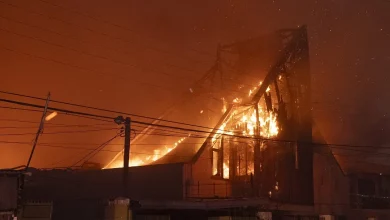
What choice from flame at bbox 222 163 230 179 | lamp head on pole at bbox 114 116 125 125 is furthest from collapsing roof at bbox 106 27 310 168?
lamp head on pole at bbox 114 116 125 125

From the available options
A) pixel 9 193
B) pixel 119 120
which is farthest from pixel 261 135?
pixel 9 193

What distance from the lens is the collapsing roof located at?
96.7 ft

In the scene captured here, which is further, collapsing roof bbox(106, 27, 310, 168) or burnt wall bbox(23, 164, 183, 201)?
collapsing roof bbox(106, 27, 310, 168)

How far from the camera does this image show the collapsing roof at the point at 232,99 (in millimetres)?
29484

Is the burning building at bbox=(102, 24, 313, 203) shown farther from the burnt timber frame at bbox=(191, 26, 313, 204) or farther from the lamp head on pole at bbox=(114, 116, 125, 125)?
the lamp head on pole at bbox=(114, 116, 125, 125)

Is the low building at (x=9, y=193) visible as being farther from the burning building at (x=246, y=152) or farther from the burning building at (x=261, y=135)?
the burning building at (x=261, y=135)

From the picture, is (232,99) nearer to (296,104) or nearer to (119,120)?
(296,104)

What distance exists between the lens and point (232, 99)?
34250 millimetres

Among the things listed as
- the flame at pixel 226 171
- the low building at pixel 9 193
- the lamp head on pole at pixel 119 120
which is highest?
the lamp head on pole at pixel 119 120

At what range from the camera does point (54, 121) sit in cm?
3909

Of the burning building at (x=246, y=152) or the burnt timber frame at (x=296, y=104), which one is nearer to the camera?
the burning building at (x=246, y=152)

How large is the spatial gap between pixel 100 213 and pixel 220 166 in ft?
25.3

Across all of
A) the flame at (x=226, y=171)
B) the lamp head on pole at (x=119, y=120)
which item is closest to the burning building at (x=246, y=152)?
the flame at (x=226, y=171)

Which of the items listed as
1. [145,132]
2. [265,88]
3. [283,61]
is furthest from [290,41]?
[145,132]
